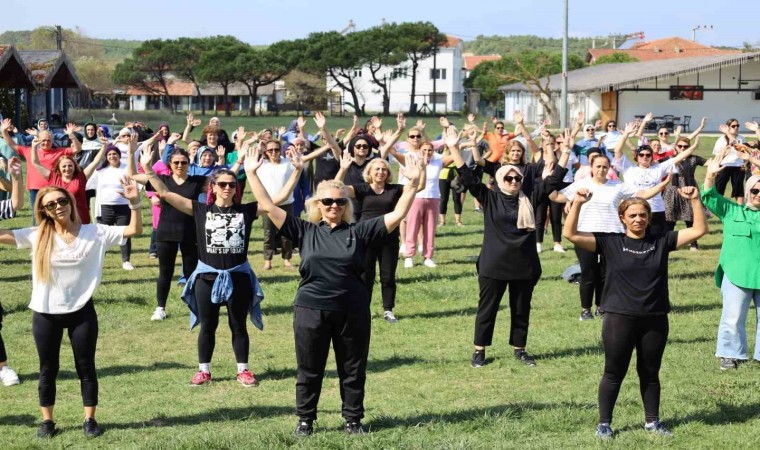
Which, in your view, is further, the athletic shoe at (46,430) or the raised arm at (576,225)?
the athletic shoe at (46,430)

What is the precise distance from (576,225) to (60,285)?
11.2 feet

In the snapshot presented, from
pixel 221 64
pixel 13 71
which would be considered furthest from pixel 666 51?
pixel 13 71

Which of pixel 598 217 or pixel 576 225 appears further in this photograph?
pixel 598 217

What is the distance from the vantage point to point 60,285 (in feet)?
22.7

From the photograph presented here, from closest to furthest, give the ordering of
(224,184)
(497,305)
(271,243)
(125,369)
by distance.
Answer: (224,184) → (497,305) → (125,369) → (271,243)

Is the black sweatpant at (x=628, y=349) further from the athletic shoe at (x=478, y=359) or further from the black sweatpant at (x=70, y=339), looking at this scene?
the black sweatpant at (x=70, y=339)

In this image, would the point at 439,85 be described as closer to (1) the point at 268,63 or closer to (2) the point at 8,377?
(1) the point at 268,63

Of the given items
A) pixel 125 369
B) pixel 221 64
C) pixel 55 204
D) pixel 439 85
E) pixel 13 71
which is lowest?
pixel 125 369

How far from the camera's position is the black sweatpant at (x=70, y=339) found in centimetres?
697

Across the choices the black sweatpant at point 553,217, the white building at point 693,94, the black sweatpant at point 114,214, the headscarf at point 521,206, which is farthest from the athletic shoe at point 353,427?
the white building at point 693,94

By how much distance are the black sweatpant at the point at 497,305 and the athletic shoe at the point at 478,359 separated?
0.07 metres

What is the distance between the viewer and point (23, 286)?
13.3 m

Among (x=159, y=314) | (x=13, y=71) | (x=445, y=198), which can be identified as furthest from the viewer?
(x=13, y=71)

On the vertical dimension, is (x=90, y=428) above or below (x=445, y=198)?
below
